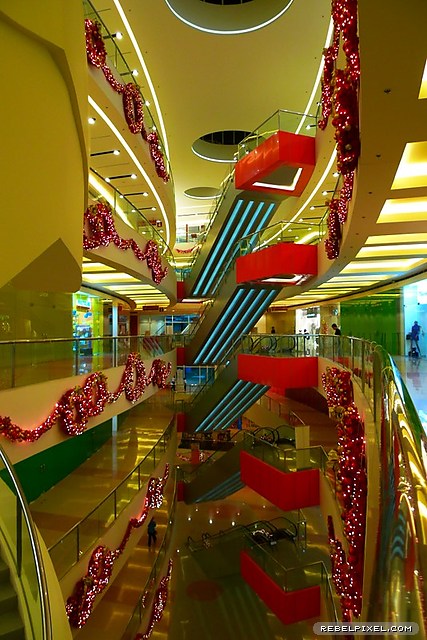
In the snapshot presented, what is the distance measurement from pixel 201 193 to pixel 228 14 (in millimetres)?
13731

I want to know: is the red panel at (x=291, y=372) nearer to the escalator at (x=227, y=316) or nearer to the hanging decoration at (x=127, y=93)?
the escalator at (x=227, y=316)

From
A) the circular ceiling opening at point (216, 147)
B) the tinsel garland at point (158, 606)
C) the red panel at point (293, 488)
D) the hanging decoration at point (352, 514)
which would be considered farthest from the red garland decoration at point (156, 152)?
the tinsel garland at point (158, 606)

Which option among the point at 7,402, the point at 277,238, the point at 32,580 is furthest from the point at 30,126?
the point at 277,238

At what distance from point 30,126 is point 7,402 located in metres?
3.26

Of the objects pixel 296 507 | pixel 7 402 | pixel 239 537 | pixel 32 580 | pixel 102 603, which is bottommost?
pixel 239 537

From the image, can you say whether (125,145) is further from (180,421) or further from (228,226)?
(180,421)

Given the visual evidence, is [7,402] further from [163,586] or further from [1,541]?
[163,586]

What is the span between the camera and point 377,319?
62.7 feet

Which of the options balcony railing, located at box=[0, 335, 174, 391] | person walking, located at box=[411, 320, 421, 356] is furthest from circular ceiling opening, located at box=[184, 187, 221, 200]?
balcony railing, located at box=[0, 335, 174, 391]

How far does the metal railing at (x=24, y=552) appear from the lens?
311cm

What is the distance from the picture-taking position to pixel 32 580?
3395 mm

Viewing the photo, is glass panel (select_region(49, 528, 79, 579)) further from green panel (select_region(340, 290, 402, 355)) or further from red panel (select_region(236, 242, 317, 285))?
green panel (select_region(340, 290, 402, 355))

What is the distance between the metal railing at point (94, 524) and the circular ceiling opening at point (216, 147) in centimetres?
1420

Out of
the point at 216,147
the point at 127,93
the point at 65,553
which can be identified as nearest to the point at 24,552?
the point at 65,553
